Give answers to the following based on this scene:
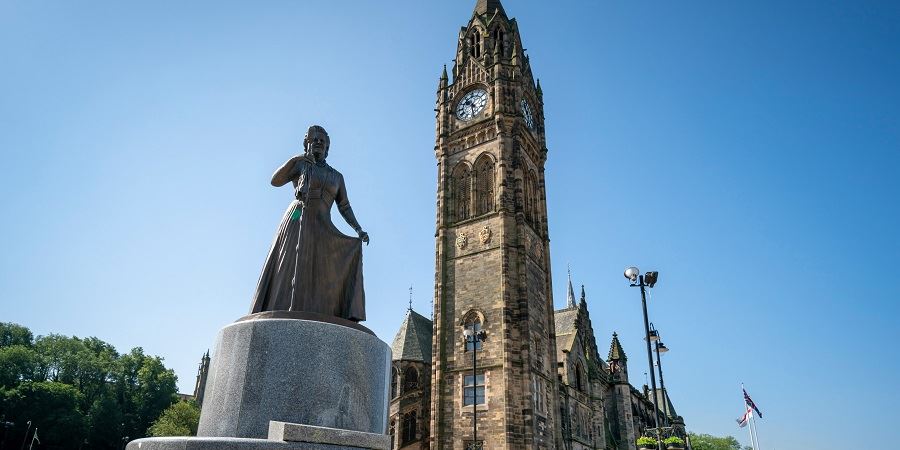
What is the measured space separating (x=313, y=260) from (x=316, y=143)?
1.66m

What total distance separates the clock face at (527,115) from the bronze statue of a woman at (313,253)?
3198 centimetres

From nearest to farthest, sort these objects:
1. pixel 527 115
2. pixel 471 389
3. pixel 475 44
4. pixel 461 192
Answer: pixel 471 389 < pixel 461 192 < pixel 527 115 < pixel 475 44

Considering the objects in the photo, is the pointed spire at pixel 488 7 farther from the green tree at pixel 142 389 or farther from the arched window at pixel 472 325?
the green tree at pixel 142 389

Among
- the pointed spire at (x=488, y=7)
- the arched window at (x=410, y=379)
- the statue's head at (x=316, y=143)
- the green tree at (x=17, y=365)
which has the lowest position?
the statue's head at (x=316, y=143)

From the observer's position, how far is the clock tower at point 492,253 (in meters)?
29.7

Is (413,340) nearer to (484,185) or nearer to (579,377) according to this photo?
(484,185)

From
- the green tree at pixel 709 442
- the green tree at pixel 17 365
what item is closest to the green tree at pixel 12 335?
the green tree at pixel 17 365

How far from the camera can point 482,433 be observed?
28.9m

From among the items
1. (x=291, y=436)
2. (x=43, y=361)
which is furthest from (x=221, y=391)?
(x=43, y=361)

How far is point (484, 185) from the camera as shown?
35.6 meters

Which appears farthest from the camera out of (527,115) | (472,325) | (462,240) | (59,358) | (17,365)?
(59,358)

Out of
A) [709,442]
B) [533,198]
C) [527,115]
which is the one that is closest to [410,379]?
[533,198]

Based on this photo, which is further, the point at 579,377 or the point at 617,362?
the point at 617,362

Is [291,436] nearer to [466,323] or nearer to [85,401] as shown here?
[466,323]
